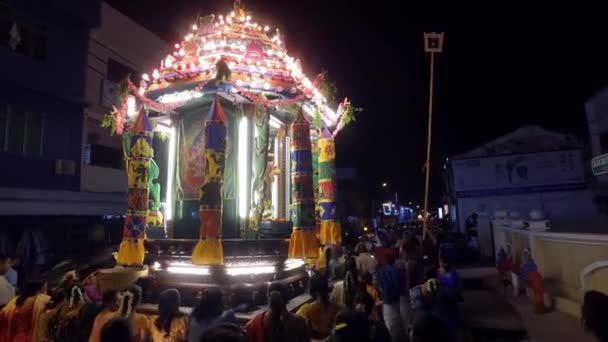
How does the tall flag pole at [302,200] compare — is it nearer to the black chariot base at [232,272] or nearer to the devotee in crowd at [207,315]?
the black chariot base at [232,272]

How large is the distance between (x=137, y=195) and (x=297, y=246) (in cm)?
361

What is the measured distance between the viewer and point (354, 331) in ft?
10.2

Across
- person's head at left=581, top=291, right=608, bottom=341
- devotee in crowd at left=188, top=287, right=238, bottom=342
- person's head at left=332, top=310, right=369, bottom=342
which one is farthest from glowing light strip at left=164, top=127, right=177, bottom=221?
person's head at left=581, top=291, right=608, bottom=341

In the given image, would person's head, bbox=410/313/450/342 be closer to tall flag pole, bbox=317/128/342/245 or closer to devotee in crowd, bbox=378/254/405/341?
devotee in crowd, bbox=378/254/405/341

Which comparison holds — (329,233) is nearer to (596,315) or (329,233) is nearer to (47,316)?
(47,316)

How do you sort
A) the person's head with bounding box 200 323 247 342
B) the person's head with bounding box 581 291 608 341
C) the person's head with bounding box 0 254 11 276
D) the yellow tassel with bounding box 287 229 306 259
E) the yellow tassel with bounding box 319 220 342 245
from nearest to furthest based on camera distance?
the person's head with bounding box 200 323 247 342 → the person's head with bounding box 581 291 608 341 → the person's head with bounding box 0 254 11 276 → the yellow tassel with bounding box 287 229 306 259 → the yellow tassel with bounding box 319 220 342 245

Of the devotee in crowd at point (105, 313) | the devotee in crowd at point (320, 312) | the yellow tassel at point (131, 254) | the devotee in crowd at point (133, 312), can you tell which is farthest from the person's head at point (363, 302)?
the yellow tassel at point (131, 254)

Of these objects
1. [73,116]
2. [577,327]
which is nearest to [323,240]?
[577,327]

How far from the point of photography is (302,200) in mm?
8445

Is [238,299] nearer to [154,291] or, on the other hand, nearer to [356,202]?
[154,291]

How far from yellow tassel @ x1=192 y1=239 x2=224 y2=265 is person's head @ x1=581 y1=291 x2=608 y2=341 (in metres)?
5.73

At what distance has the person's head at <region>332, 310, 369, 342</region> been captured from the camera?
311 centimetres

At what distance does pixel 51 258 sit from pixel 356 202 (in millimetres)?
32877

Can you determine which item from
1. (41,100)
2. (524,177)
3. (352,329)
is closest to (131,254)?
(352,329)
